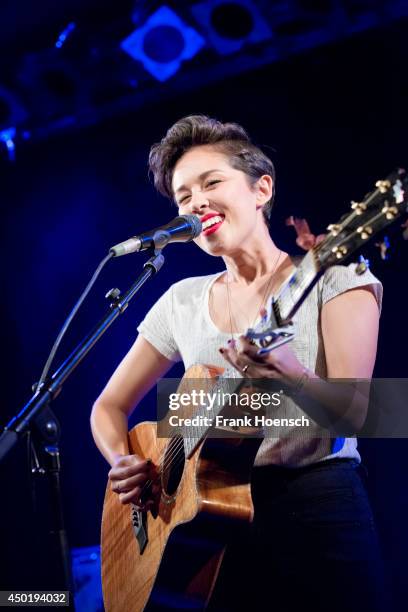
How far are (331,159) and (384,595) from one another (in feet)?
6.94

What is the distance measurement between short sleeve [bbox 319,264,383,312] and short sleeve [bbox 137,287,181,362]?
2.58ft

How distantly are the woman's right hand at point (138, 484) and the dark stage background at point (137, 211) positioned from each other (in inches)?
34.2

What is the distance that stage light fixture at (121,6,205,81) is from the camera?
3.37m

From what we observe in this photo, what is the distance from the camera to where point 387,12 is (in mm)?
3070

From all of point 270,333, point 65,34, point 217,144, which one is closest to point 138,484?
point 270,333

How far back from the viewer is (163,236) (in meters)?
1.89

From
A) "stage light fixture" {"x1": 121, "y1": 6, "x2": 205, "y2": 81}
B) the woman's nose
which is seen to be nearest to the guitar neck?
the woman's nose

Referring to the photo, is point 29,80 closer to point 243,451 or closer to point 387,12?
point 387,12

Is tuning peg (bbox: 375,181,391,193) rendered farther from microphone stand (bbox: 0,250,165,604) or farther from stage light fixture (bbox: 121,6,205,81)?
stage light fixture (bbox: 121,6,205,81)

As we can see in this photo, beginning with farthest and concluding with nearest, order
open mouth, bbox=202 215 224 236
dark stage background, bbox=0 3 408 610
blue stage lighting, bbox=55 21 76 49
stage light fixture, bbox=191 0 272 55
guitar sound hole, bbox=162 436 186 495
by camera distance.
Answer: blue stage lighting, bbox=55 21 76 49 < stage light fixture, bbox=191 0 272 55 < dark stage background, bbox=0 3 408 610 < open mouth, bbox=202 215 224 236 < guitar sound hole, bbox=162 436 186 495

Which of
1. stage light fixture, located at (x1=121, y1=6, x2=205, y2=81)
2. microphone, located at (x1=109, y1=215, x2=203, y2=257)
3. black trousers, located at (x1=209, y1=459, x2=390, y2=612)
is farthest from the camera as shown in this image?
stage light fixture, located at (x1=121, y1=6, x2=205, y2=81)

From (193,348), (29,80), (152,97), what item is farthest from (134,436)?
(29,80)

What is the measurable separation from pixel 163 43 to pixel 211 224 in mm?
1858

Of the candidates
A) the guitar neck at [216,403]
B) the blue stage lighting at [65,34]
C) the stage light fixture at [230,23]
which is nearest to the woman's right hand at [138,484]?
the guitar neck at [216,403]
